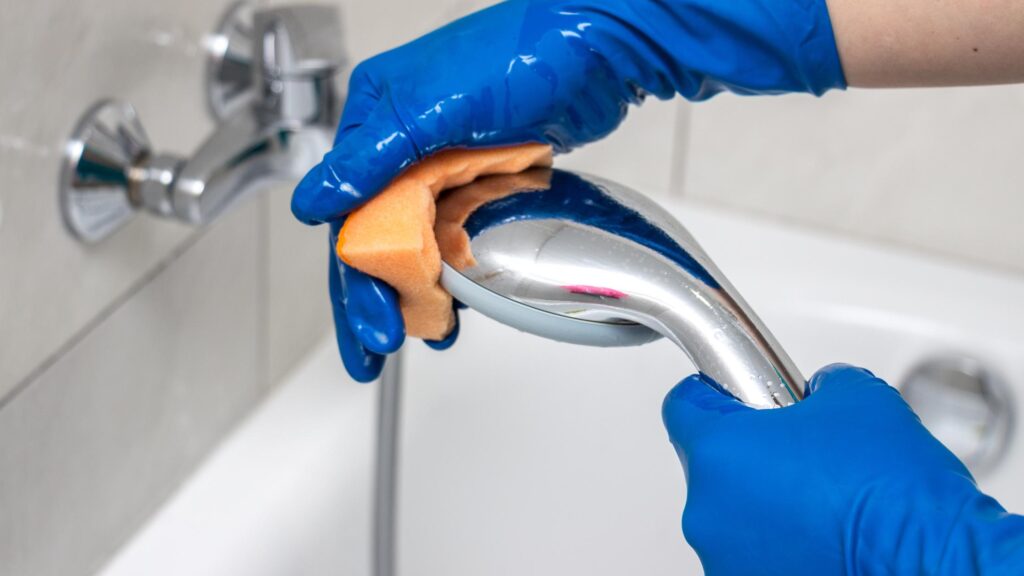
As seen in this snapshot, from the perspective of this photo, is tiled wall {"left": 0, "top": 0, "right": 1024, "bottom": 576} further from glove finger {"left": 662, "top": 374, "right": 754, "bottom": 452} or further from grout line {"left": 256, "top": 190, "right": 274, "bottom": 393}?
glove finger {"left": 662, "top": 374, "right": 754, "bottom": 452}

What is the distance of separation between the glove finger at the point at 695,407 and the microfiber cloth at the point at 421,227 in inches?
3.9

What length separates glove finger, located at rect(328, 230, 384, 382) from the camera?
0.55 meters

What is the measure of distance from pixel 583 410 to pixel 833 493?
0.45 m

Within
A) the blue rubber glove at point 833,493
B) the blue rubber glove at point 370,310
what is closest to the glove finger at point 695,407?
the blue rubber glove at point 833,493

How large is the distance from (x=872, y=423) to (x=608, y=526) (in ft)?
1.46

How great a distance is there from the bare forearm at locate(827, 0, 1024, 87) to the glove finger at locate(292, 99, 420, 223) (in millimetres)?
204

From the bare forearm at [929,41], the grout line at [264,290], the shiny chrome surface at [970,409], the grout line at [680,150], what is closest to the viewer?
the bare forearm at [929,41]

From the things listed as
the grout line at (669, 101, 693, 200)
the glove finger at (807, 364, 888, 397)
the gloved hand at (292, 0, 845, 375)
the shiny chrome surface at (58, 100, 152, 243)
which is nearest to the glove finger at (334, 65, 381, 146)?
the gloved hand at (292, 0, 845, 375)

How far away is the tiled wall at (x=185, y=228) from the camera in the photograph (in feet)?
1.73

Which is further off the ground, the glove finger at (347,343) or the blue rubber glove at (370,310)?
the blue rubber glove at (370,310)

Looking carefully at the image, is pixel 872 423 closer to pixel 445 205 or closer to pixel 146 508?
pixel 445 205

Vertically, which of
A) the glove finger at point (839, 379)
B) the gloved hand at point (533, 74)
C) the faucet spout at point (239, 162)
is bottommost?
the faucet spout at point (239, 162)

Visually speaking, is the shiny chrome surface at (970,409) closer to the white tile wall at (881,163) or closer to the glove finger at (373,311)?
the white tile wall at (881,163)

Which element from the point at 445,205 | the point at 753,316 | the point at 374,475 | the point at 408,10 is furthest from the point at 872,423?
the point at 408,10
